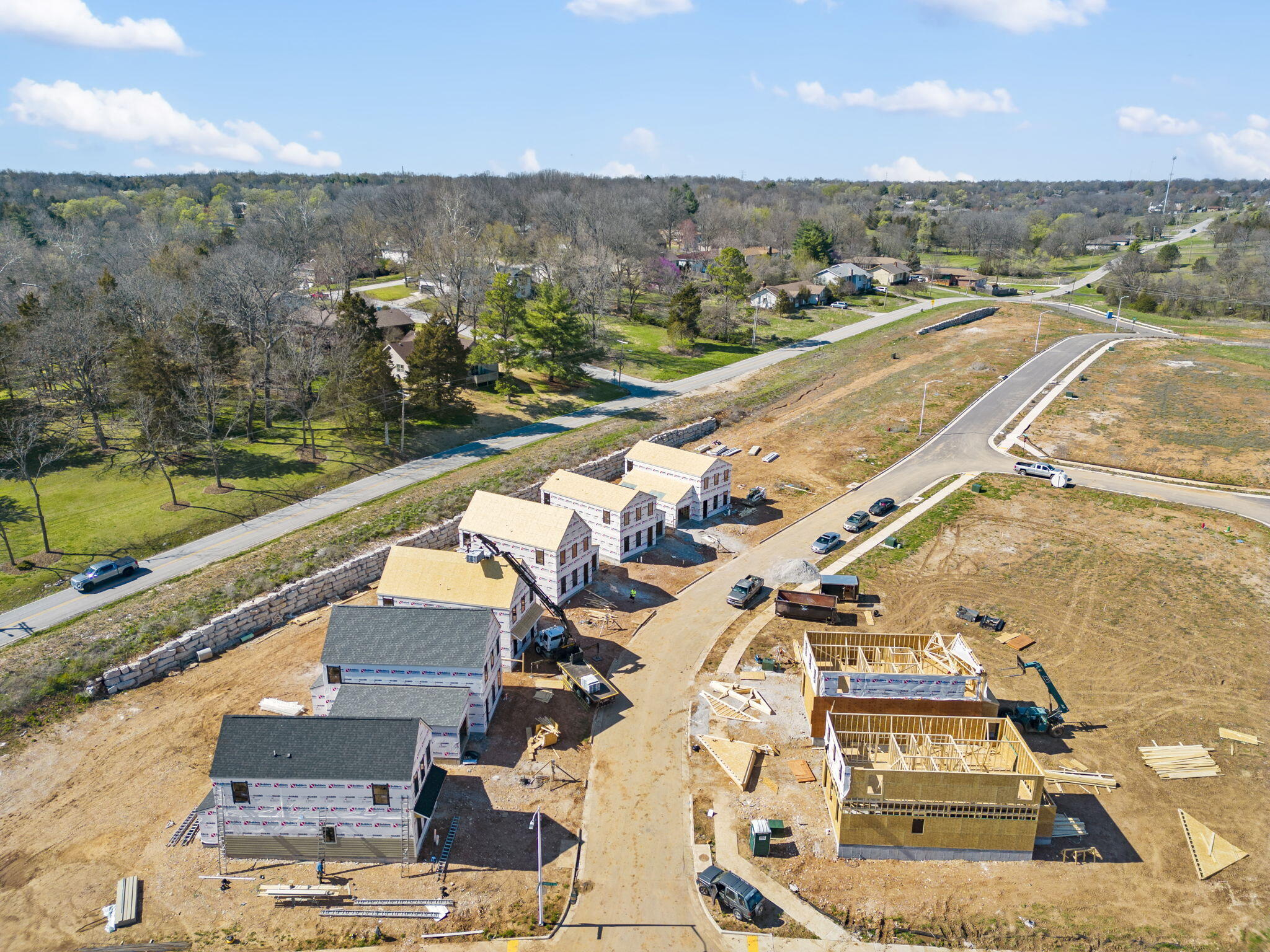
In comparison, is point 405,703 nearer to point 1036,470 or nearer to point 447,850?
point 447,850

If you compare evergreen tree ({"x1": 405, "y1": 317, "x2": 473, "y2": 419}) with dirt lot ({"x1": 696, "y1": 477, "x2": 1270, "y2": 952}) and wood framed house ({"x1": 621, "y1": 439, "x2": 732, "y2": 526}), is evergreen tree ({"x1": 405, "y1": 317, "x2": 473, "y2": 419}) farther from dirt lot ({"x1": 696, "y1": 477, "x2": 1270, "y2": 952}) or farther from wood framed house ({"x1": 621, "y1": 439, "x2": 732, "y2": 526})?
dirt lot ({"x1": 696, "y1": 477, "x2": 1270, "y2": 952})

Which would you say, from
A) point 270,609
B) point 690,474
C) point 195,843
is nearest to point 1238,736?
point 690,474

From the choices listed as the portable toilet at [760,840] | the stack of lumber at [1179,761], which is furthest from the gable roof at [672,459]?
the stack of lumber at [1179,761]

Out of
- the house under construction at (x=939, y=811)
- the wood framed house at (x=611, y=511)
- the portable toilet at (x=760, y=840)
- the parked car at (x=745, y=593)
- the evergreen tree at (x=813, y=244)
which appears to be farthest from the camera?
the evergreen tree at (x=813, y=244)

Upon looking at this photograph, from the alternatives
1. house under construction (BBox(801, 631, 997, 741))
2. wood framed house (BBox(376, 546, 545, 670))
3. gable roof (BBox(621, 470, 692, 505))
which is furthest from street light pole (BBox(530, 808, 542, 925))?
gable roof (BBox(621, 470, 692, 505))

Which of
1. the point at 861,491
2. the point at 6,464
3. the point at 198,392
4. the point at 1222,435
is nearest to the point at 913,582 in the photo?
the point at 861,491

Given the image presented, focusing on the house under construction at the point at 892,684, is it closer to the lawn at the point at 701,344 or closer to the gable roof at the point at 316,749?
the gable roof at the point at 316,749

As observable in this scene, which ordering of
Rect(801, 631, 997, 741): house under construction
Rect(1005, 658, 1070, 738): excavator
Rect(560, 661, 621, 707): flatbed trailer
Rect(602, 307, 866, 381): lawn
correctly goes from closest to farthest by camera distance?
Rect(801, 631, 997, 741): house under construction, Rect(1005, 658, 1070, 738): excavator, Rect(560, 661, 621, 707): flatbed trailer, Rect(602, 307, 866, 381): lawn
